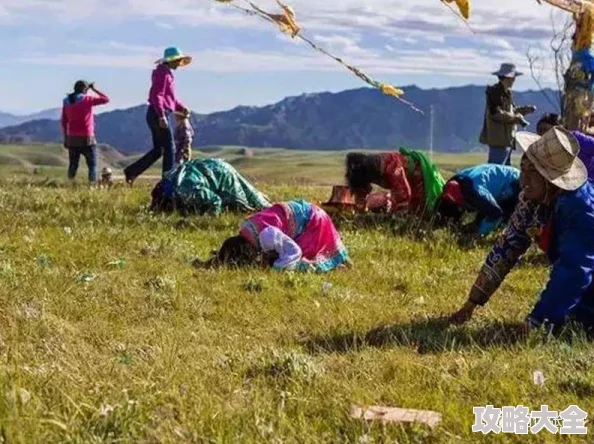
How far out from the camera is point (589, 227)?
6.80 m

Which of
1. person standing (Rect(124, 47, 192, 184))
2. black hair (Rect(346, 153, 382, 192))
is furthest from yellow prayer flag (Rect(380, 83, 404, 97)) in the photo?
person standing (Rect(124, 47, 192, 184))

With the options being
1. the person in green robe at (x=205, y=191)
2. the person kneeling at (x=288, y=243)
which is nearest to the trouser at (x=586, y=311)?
the person kneeling at (x=288, y=243)

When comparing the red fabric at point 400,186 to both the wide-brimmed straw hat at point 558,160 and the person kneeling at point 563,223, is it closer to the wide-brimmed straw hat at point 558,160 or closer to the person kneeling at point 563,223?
the person kneeling at point 563,223

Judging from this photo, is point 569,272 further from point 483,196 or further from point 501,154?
point 501,154

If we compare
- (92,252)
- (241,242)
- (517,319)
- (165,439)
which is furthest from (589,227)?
(92,252)

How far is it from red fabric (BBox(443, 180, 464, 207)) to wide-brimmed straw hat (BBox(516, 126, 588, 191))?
6.24 meters

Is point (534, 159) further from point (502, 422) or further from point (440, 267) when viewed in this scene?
point (440, 267)

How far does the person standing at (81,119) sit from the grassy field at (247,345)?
732 cm

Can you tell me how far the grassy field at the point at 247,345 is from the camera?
15.2ft

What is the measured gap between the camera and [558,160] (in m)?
6.76

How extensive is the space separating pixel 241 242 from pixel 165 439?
245 inches

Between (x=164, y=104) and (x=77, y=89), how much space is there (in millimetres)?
2684

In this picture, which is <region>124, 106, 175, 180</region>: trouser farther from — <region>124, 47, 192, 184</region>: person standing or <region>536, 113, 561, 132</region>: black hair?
<region>536, 113, 561, 132</region>: black hair

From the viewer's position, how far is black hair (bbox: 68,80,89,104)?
19234 millimetres
